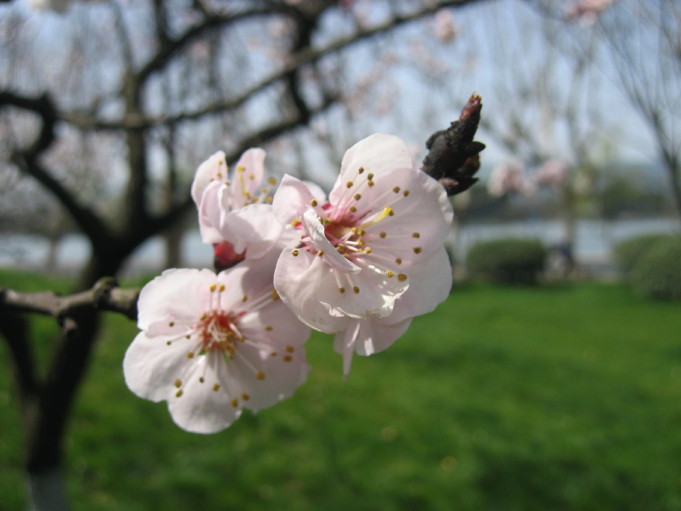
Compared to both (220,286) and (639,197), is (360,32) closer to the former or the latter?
(220,286)

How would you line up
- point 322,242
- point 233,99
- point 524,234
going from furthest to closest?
point 524,234
point 233,99
point 322,242

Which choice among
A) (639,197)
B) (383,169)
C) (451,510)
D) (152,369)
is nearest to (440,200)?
(383,169)

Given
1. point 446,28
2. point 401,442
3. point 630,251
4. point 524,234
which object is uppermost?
point 446,28

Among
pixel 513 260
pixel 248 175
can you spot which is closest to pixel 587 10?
pixel 248 175

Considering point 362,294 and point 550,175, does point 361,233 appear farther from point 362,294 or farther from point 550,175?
point 550,175

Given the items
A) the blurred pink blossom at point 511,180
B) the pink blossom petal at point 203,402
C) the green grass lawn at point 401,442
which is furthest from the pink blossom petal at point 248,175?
the blurred pink blossom at point 511,180

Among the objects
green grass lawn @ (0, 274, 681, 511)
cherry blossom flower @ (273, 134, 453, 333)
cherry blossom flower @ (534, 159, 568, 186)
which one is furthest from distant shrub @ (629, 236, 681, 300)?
cherry blossom flower @ (273, 134, 453, 333)

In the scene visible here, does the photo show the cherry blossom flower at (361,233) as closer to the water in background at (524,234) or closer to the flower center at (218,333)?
the flower center at (218,333)
